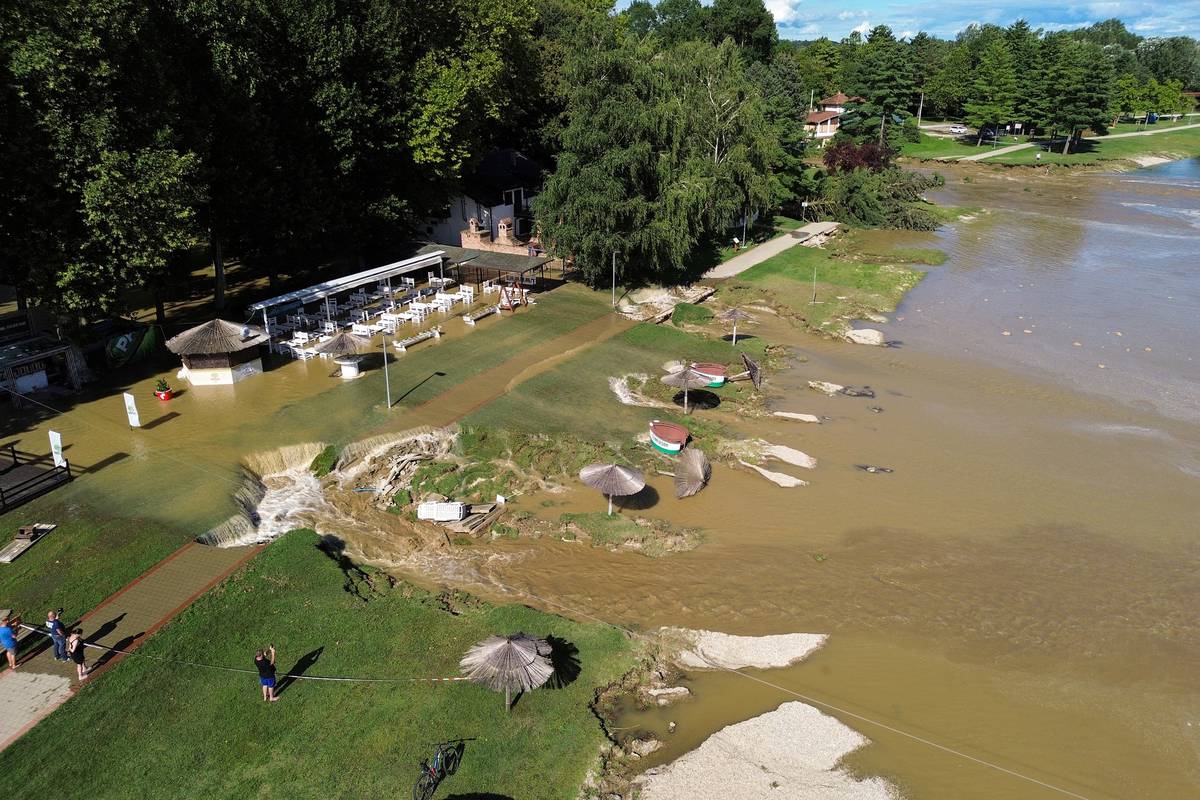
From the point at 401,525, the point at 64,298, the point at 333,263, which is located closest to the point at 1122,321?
the point at 401,525

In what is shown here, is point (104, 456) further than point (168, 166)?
No

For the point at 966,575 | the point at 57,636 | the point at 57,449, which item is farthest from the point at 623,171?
the point at 57,636

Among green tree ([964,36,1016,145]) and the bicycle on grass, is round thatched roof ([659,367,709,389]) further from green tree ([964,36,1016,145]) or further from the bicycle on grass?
green tree ([964,36,1016,145])

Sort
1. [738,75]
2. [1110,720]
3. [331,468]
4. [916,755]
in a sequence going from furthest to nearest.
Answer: [738,75] → [331,468] → [1110,720] → [916,755]

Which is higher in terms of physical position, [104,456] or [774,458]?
[104,456]

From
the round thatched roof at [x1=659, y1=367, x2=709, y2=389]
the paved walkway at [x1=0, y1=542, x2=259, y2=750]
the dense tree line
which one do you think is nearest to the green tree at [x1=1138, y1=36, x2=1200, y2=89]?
the dense tree line

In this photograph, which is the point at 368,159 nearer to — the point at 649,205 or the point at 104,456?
the point at 649,205

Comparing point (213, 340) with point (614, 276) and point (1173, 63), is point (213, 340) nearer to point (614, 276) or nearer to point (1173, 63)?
point (614, 276)
